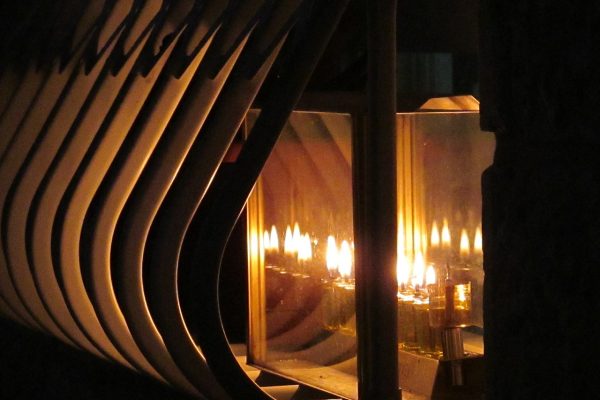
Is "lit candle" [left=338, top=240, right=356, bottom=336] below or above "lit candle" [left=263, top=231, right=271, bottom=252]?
below

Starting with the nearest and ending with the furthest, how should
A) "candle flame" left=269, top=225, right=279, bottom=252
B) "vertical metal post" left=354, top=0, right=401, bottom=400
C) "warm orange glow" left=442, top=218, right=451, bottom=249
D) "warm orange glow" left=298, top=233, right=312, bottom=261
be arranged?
"vertical metal post" left=354, top=0, right=401, bottom=400
"warm orange glow" left=442, top=218, right=451, bottom=249
"warm orange glow" left=298, top=233, right=312, bottom=261
"candle flame" left=269, top=225, right=279, bottom=252

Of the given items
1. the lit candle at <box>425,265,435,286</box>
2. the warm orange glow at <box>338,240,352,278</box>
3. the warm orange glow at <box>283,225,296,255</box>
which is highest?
the warm orange glow at <box>283,225,296,255</box>

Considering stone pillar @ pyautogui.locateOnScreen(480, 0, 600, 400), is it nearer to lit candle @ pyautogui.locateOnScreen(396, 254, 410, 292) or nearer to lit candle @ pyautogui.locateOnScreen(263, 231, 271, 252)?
lit candle @ pyautogui.locateOnScreen(396, 254, 410, 292)

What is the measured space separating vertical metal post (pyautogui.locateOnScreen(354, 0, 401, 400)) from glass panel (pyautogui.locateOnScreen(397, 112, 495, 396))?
0.52m

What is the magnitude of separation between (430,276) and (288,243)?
0.54m

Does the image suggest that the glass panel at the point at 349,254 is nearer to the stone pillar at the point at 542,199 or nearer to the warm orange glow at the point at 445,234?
the warm orange glow at the point at 445,234

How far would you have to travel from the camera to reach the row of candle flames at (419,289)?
11.1 ft

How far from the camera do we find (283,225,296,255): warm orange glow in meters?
3.78

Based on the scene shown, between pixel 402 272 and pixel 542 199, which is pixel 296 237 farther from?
pixel 542 199

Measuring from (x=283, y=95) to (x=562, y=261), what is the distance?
89 cm

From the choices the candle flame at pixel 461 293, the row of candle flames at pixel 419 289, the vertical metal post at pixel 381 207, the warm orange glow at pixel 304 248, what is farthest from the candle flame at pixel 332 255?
the vertical metal post at pixel 381 207

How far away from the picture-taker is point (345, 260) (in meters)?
3.46

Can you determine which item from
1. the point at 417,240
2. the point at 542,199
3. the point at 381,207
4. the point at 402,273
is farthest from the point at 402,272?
the point at 542,199

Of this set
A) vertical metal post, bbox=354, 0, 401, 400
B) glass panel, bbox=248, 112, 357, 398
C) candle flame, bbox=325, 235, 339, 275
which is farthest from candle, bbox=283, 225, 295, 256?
vertical metal post, bbox=354, 0, 401, 400
